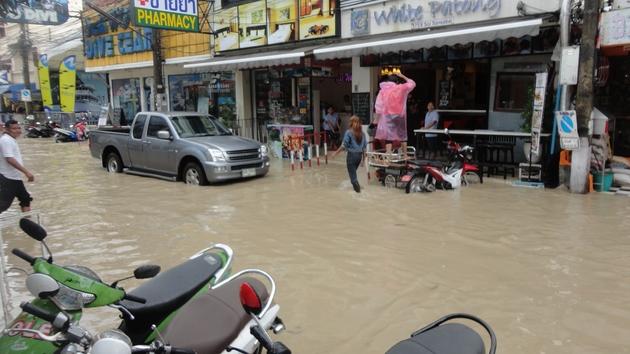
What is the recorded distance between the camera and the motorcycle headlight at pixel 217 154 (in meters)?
10.7

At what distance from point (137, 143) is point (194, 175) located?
2.25 metres

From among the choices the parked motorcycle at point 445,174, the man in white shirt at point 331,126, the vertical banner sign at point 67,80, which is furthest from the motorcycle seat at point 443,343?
the vertical banner sign at point 67,80

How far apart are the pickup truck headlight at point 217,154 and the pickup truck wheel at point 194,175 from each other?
1.62 feet

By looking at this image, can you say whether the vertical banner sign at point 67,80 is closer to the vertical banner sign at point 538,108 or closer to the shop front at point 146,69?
the shop front at point 146,69

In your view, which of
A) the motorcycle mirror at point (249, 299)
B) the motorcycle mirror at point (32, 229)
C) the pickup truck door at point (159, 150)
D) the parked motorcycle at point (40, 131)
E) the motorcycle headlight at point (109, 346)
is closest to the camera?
the motorcycle headlight at point (109, 346)

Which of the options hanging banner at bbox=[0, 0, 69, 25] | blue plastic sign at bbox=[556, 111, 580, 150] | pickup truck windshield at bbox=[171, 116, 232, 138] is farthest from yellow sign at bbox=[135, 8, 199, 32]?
blue plastic sign at bbox=[556, 111, 580, 150]

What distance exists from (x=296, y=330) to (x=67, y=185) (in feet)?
31.9

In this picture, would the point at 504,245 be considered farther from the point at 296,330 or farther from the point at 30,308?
the point at 30,308

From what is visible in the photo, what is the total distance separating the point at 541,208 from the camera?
327 inches

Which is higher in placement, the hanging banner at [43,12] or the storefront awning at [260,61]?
the hanging banner at [43,12]

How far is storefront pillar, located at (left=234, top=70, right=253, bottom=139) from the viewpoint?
19.4 meters

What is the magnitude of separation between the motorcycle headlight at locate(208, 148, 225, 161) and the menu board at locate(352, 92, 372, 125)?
5521mm

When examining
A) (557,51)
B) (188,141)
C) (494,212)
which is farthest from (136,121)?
(557,51)

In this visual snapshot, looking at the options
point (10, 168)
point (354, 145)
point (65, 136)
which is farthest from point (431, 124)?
point (65, 136)
